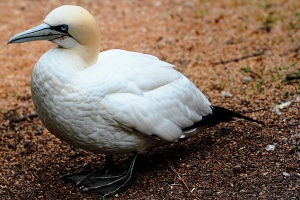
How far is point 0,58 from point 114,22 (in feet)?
5.85

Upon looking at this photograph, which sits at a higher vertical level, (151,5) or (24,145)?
(151,5)

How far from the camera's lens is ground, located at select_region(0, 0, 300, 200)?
4.55 meters

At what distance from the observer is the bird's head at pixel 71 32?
4234mm

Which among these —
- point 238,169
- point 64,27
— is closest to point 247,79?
point 238,169

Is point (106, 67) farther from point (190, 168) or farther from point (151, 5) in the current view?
point (151, 5)

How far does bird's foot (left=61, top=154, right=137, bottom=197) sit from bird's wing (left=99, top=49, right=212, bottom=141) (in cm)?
40

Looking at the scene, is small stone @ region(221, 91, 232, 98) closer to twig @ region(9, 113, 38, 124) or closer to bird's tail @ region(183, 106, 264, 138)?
bird's tail @ region(183, 106, 264, 138)


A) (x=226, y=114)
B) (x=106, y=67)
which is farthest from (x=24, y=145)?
(x=226, y=114)

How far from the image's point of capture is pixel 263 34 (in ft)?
25.1

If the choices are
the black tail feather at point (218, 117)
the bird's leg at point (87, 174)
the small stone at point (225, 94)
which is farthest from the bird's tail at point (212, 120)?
the small stone at point (225, 94)

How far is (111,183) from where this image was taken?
4.59m

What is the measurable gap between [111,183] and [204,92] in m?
2.05

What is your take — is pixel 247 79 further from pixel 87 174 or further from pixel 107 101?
pixel 107 101

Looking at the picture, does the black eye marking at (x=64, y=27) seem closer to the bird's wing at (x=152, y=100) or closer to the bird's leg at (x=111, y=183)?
the bird's wing at (x=152, y=100)
